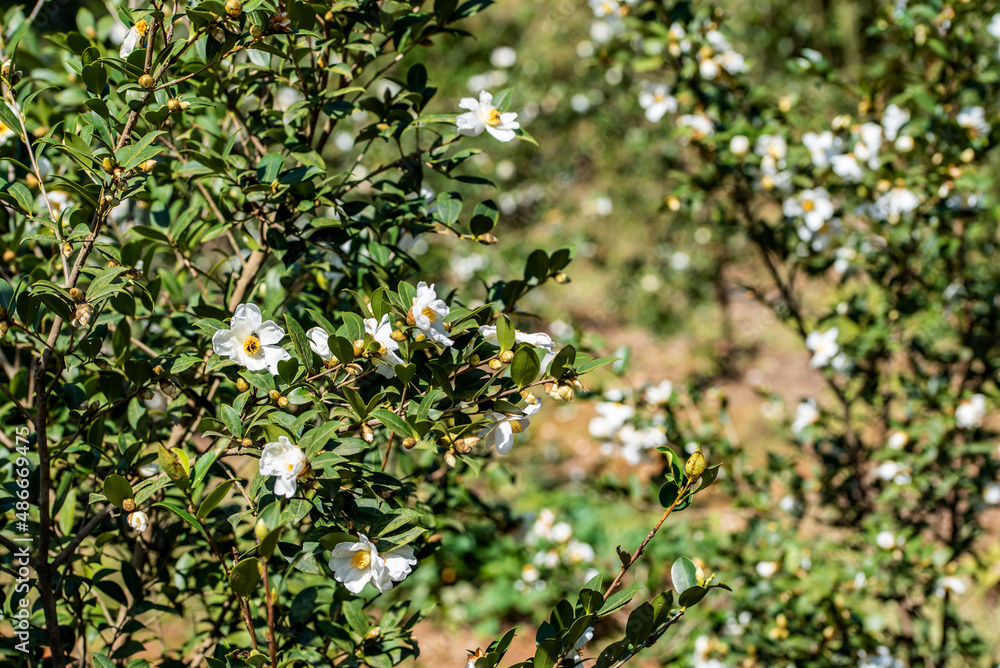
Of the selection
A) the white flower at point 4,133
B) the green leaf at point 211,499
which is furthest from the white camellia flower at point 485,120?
the white flower at point 4,133

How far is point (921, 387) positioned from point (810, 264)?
1.40ft

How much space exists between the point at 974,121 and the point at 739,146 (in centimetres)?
49

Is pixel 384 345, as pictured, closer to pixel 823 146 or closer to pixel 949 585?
pixel 823 146

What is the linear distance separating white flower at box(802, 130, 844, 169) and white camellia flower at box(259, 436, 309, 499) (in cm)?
131

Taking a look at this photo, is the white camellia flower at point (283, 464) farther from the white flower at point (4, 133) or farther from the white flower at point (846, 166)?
the white flower at point (846, 166)

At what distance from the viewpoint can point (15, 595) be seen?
2.89 feet

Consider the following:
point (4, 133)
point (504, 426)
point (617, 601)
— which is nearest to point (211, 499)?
Answer: point (504, 426)

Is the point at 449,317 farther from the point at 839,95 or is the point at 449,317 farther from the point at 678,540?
the point at 839,95

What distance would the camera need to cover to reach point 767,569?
148 centimetres

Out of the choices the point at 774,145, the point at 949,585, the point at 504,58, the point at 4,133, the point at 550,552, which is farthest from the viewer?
the point at 504,58

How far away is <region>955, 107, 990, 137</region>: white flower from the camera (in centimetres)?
148

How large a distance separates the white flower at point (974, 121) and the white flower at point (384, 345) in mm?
1364

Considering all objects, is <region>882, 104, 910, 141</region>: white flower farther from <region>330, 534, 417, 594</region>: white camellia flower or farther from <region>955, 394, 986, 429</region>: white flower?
<region>330, 534, 417, 594</region>: white camellia flower

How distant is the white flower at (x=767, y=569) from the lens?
1483 millimetres
